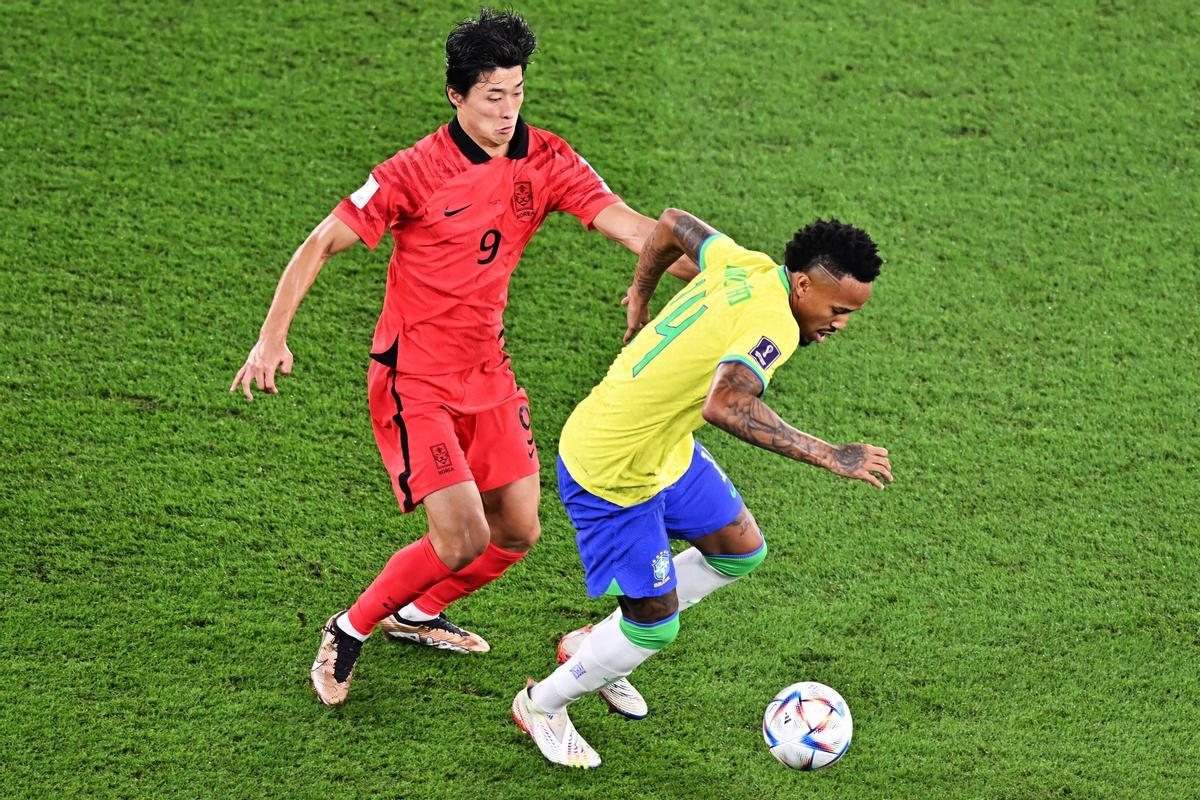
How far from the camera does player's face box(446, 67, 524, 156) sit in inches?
166

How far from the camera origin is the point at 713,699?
15.5 feet

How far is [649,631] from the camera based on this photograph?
4219 millimetres

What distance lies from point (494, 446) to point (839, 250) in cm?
148

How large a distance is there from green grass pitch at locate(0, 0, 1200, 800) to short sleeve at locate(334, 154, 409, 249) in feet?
5.00

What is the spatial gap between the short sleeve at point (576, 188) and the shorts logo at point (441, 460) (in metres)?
0.95

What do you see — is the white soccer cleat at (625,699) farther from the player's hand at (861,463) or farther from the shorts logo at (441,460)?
the player's hand at (861,463)

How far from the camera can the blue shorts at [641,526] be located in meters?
4.16

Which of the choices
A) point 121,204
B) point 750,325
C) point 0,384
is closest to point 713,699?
point 750,325

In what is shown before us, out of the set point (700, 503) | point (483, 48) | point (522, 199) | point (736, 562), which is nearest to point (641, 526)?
point (700, 503)

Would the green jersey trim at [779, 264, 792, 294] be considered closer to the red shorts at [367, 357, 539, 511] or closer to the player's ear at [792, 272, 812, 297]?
Answer: the player's ear at [792, 272, 812, 297]

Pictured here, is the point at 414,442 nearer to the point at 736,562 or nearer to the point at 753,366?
the point at 736,562

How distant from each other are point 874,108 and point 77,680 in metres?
5.29

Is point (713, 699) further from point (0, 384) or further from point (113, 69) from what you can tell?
point (113, 69)

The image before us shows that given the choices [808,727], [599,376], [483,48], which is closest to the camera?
[483,48]
